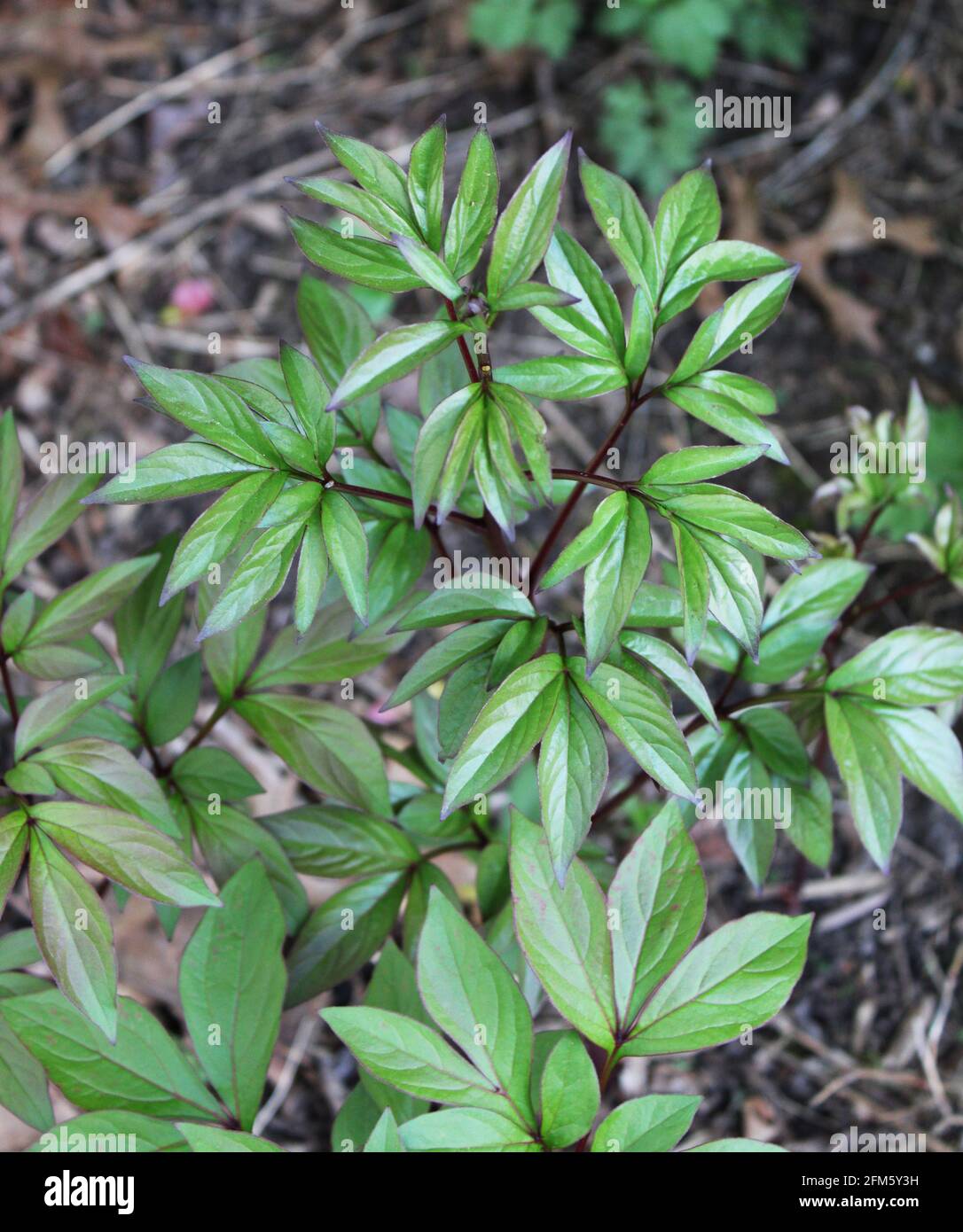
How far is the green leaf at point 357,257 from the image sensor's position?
1048 mm

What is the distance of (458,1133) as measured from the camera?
112cm

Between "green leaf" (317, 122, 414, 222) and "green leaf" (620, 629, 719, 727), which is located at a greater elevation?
"green leaf" (317, 122, 414, 222)

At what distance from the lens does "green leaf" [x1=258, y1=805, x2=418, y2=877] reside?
1.50 meters

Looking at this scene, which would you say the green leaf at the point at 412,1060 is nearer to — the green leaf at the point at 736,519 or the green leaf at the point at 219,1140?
the green leaf at the point at 219,1140

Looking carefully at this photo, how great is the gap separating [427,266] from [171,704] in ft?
2.58

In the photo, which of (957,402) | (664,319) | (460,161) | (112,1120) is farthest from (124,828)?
(460,161)

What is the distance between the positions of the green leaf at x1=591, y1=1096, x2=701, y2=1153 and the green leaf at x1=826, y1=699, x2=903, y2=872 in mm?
365

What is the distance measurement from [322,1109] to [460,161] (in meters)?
2.47

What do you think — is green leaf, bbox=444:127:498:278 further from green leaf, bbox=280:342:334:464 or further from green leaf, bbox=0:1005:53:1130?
green leaf, bbox=0:1005:53:1130

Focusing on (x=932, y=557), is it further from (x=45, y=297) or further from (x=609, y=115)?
(x=45, y=297)

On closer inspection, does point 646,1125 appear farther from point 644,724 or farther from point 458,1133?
point 644,724

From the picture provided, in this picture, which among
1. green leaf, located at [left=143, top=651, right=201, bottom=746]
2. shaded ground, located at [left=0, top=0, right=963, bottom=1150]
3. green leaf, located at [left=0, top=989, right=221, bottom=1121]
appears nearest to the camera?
green leaf, located at [left=0, top=989, right=221, bottom=1121]

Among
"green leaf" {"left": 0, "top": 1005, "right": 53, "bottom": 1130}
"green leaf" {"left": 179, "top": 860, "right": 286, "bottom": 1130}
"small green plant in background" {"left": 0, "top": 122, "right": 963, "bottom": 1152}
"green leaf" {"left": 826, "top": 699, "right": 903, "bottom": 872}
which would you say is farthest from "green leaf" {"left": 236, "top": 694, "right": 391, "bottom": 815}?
"green leaf" {"left": 826, "top": 699, "right": 903, "bottom": 872}

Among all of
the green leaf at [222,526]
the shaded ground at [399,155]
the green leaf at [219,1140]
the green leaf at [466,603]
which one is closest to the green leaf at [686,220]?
the green leaf at [466,603]
